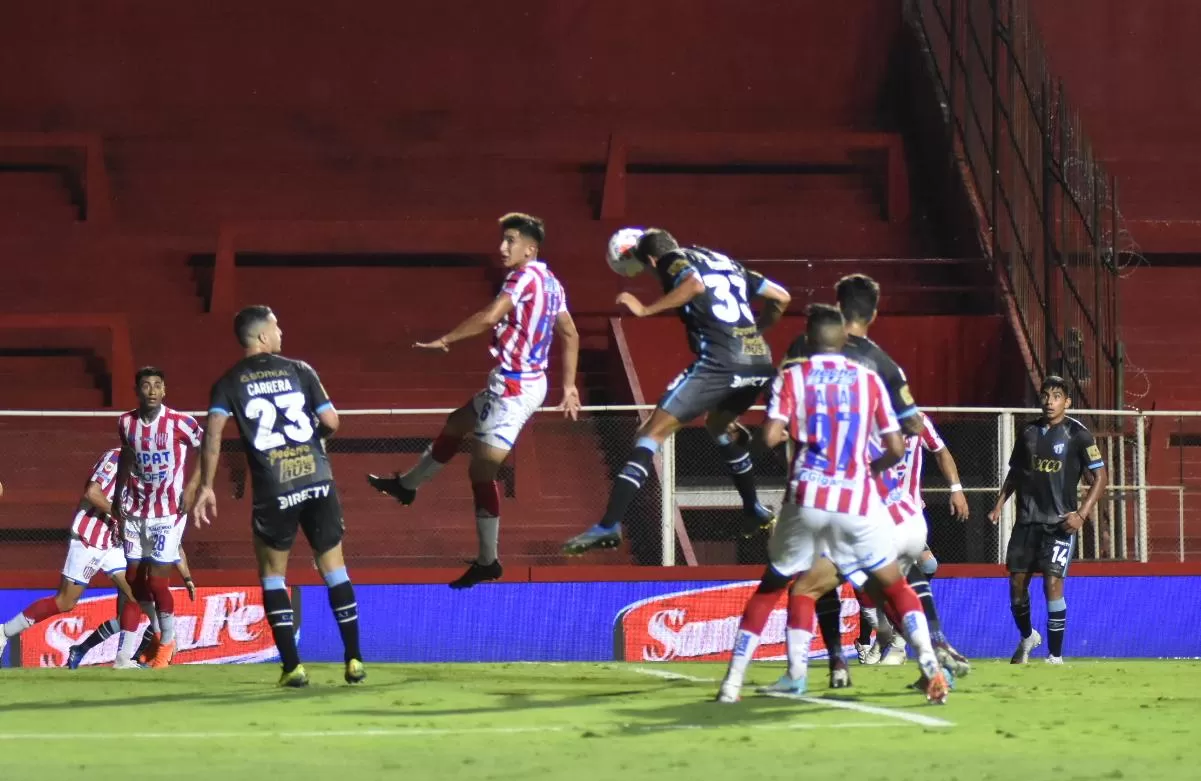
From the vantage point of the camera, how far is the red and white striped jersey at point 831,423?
9227mm

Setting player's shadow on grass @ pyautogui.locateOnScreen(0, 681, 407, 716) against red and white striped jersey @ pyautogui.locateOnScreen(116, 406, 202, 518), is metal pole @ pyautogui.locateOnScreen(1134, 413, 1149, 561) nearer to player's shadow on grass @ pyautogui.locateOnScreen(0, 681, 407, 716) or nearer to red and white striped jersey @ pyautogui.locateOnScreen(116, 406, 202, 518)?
red and white striped jersey @ pyautogui.locateOnScreen(116, 406, 202, 518)

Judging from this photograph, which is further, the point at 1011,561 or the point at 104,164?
the point at 104,164

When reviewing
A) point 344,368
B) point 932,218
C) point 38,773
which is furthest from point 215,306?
point 38,773

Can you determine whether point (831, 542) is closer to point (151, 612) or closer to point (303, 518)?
point (303, 518)

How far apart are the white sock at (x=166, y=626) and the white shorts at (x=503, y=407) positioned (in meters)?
4.54

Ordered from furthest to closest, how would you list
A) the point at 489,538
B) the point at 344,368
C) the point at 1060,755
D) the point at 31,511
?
the point at 344,368, the point at 31,511, the point at 489,538, the point at 1060,755

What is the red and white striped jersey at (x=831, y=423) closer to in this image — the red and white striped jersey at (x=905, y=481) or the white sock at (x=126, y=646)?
the red and white striped jersey at (x=905, y=481)

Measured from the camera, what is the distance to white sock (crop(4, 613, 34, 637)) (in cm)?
1552

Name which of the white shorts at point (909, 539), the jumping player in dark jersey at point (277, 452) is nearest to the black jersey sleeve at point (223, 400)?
the jumping player in dark jersey at point (277, 452)

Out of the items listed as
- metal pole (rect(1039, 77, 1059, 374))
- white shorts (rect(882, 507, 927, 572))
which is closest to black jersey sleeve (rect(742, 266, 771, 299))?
white shorts (rect(882, 507, 927, 572))

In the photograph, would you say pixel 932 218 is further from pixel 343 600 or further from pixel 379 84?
pixel 343 600

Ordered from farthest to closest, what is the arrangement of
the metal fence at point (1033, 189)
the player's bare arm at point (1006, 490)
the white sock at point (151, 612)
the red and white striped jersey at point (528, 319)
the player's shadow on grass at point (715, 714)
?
the metal fence at point (1033, 189)
the white sock at point (151, 612)
the player's bare arm at point (1006, 490)
the red and white striped jersey at point (528, 319)
the player's shadow on grass at point (715, 714)

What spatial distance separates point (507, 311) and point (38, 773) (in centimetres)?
446

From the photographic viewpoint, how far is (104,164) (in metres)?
23.6
